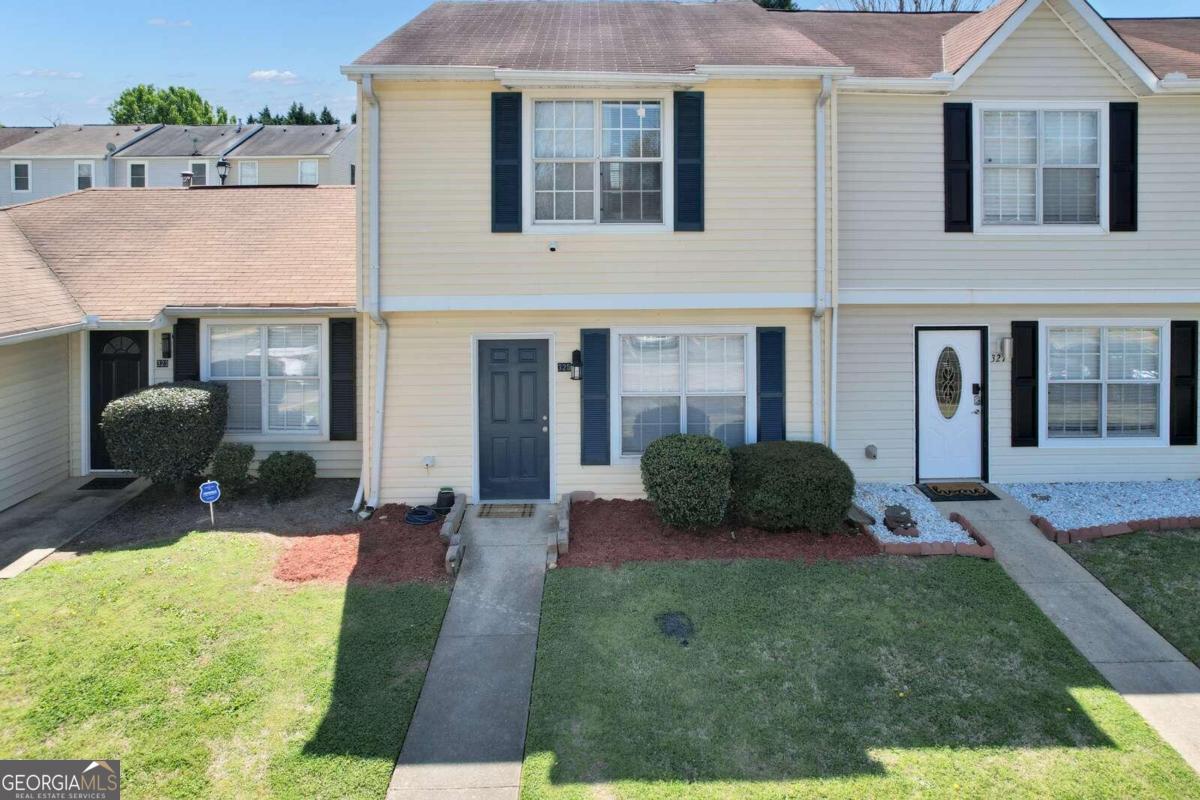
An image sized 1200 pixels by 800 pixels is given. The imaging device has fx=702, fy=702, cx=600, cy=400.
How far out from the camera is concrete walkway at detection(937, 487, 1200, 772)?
5.60 meters

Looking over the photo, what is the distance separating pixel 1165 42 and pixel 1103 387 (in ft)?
20.1

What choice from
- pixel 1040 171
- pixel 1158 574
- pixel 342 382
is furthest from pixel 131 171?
pixel 1158 574

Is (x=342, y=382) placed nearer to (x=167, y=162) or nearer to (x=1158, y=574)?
(x=1158, y=574)

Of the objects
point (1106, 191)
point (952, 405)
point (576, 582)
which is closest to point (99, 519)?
point (576, 582)

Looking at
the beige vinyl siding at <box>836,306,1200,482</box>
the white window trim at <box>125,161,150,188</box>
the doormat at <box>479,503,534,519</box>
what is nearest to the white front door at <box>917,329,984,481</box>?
the beige vinyl siding at <box>836,306,1200,482</box>

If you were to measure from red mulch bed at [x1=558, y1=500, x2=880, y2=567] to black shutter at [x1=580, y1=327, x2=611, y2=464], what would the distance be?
0.99m

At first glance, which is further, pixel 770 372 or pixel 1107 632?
pixel 770 372

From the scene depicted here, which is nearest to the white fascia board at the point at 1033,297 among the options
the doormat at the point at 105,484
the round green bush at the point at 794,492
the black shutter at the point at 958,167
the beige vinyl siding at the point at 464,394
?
the black shutter at the point at 958,167

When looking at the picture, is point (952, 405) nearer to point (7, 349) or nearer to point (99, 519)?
point (99, 519)

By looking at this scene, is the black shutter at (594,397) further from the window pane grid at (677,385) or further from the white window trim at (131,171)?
the white window trim at (131,171)

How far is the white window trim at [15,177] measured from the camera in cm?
3412

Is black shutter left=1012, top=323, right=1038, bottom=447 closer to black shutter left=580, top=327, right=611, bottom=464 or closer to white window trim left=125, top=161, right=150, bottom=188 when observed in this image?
black shutter left=580, top=327, right=611, bottom=464

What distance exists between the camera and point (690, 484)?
8328 mm

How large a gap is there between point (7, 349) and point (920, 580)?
12233 mm
